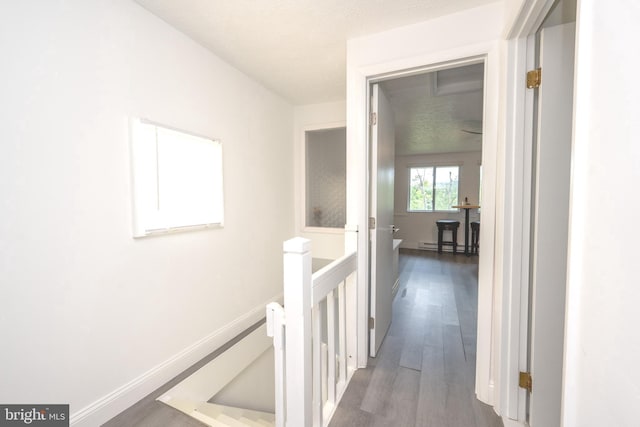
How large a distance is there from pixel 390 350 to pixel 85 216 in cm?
236

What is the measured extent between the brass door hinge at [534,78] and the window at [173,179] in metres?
2.17

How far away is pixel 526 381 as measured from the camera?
4.67ft

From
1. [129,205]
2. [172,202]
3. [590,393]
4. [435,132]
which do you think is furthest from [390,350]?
[435,132]

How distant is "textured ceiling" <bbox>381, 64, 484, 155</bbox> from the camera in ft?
8.46

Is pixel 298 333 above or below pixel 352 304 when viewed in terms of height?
above

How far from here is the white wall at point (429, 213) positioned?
6301 mm

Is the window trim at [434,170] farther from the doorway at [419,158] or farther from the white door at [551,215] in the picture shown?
the white door at [551,215]

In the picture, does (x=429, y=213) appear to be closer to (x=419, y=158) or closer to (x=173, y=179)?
(x=419, y=158)

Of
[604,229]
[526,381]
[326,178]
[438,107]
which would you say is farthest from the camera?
[326,178]

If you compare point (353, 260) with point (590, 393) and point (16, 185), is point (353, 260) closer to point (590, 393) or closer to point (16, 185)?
point (590, 393)

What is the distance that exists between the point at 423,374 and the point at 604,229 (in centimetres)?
173

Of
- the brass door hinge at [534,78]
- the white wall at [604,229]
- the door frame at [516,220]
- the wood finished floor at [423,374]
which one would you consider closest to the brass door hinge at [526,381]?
the door frame at [516,220]

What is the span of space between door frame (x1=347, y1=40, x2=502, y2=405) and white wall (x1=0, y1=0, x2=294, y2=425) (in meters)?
1.26

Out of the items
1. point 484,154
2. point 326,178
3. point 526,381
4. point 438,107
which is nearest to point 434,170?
point 438,107
